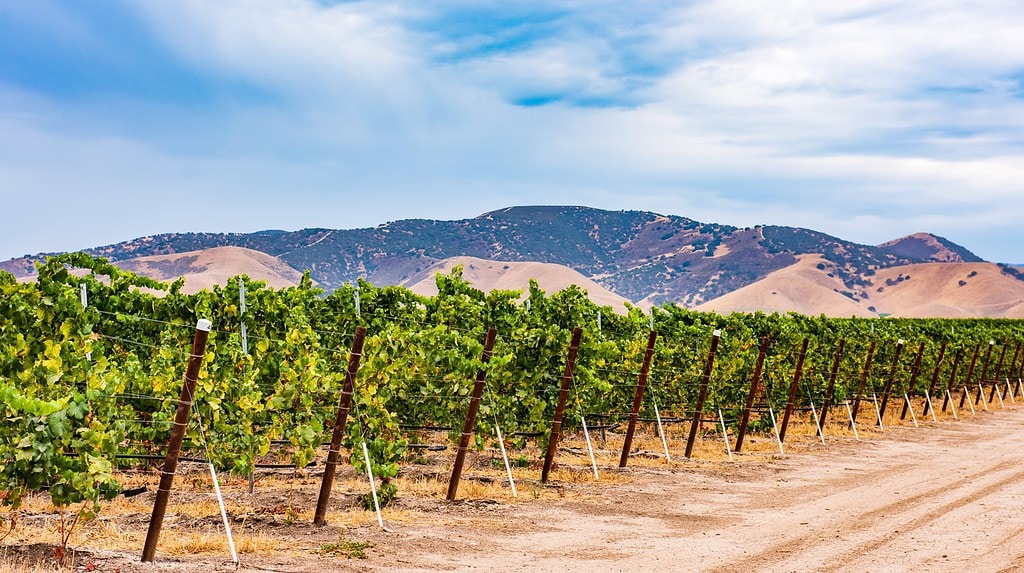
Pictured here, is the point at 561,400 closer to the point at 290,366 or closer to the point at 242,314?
the point at 290,366

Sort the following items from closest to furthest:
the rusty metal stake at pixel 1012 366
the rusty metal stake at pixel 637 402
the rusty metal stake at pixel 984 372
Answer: the rusty metal stake at pixel 637 402, the rusty metal stake at pixel 984 372, the rusty metal stake at pixel 1012 366

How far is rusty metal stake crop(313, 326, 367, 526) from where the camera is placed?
9516 mm

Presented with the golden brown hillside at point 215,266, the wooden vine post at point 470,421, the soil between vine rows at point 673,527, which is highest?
the golden brown hillside at point 215,266

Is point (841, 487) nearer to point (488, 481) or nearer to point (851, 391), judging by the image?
point (488, 481)

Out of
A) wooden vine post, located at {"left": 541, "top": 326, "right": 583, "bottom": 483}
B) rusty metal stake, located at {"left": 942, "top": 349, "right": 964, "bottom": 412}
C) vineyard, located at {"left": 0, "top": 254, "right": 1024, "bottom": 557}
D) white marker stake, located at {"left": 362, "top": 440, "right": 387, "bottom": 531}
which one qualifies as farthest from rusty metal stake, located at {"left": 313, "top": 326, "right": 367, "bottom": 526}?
rusty metal stake, located at {"left": 942, "top": 349, "right": 964, "bottom": 412}

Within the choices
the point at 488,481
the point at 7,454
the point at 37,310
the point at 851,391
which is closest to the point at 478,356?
the point at 488,481

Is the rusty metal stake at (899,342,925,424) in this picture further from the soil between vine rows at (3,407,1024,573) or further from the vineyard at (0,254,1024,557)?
the soil between vine rows at (3,407,1024,573)

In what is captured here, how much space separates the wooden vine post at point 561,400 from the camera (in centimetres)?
1280

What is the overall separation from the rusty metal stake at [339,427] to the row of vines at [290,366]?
203 mm

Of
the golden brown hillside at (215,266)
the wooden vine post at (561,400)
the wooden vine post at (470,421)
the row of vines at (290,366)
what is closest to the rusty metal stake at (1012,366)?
the row of vines at (290,366)

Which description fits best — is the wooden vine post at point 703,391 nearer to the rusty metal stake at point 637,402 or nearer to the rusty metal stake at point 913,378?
the rusty metal stake at point 637,402

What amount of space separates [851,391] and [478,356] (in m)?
14.9

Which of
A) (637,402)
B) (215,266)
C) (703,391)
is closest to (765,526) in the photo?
(637,402)

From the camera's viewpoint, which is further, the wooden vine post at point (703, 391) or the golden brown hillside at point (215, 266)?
the golden brown hillside at point (215, 266)
